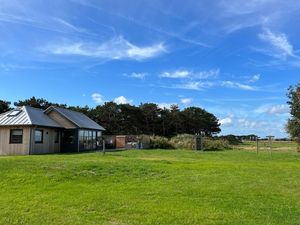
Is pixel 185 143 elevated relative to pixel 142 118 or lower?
lower

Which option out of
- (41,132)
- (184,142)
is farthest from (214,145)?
(41,132)

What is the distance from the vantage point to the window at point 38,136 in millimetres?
29889

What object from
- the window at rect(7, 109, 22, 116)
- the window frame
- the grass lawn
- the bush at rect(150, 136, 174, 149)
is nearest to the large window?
the window frame

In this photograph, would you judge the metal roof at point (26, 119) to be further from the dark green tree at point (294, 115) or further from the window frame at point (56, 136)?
the dark green tree at point (294, 115)

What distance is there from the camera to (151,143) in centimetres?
4291

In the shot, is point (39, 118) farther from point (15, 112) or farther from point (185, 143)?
point (185, 143)

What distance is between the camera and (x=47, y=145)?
104ft

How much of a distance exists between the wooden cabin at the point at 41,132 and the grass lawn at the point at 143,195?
48.1 ft

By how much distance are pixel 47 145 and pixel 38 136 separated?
64.6 inches

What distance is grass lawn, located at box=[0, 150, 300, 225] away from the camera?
7996mm

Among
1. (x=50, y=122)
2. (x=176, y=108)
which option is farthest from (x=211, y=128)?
(x=50, y=122)

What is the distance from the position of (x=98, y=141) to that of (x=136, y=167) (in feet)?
90.1

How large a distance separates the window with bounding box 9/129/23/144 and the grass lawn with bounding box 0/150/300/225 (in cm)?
1496

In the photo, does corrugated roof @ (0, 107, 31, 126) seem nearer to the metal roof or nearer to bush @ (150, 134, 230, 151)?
the metal roof
